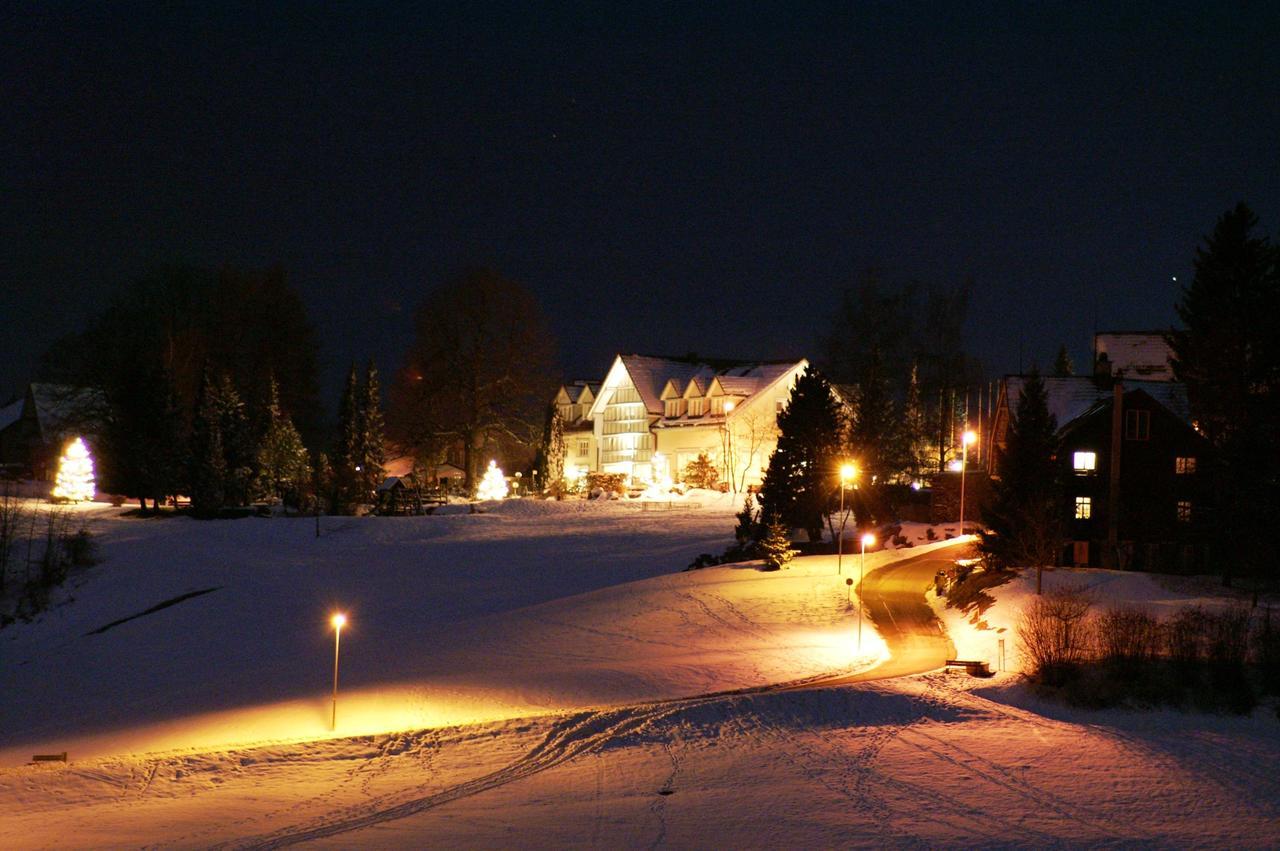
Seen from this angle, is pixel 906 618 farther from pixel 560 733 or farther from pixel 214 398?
pixel 214 398

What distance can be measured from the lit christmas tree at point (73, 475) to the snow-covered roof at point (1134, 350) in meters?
57.6

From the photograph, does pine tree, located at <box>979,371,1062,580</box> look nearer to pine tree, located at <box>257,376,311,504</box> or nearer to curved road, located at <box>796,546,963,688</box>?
curved road, located at <box>796,546,963,688</box>

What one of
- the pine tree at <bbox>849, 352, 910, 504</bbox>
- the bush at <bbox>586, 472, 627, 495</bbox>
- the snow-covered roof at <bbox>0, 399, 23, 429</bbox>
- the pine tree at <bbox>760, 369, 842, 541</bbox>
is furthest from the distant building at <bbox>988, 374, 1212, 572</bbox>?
the snow-covered roof at <bbox>0, 399, 23, 429</bbox>

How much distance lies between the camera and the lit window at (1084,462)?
42250 mm

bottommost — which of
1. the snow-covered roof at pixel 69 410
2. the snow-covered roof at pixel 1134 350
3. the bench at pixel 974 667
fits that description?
the bench at pixel 974 667

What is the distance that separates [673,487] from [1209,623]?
140ft

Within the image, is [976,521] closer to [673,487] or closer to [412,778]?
[673,487]

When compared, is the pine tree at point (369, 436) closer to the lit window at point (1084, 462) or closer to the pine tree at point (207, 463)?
the pine tree at point (207, 463)

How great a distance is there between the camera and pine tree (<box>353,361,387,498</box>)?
202 feet

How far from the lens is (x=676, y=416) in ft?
250

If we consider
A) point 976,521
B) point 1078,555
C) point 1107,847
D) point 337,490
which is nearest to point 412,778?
point 1107,847

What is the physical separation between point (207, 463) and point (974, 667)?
4441 centimetres

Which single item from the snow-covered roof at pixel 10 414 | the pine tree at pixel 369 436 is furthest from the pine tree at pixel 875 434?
the snow-covered roof at pixel 10 414

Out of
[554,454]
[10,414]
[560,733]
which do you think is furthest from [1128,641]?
[10,414]
